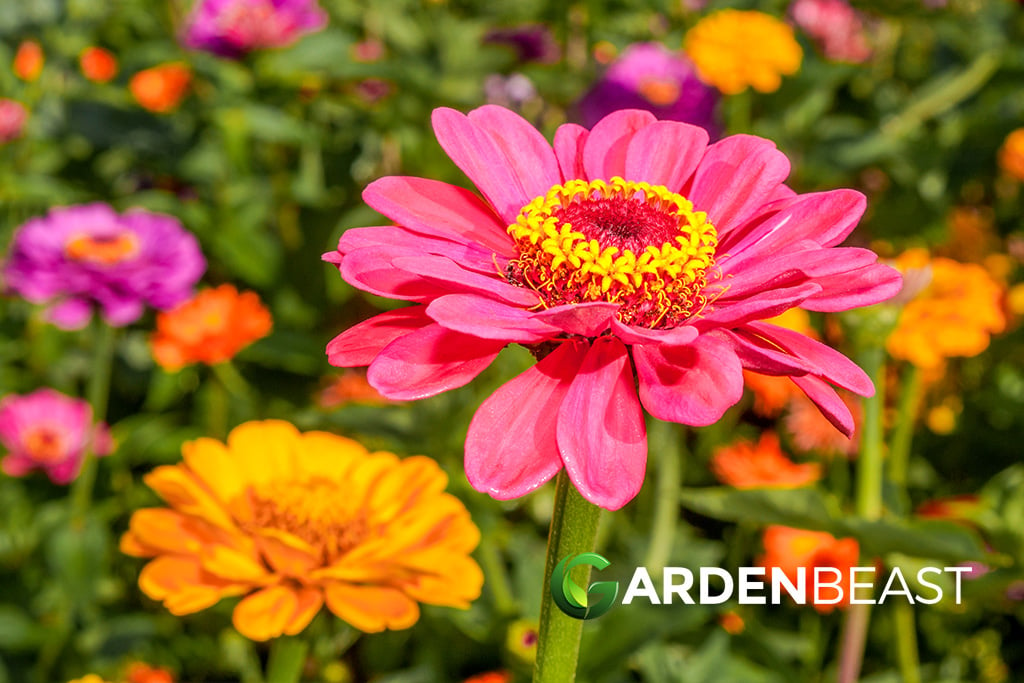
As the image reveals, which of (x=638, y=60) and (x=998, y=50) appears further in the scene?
(x=998, y=50)

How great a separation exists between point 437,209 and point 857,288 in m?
0.24

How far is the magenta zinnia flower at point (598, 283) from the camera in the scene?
1.62ft

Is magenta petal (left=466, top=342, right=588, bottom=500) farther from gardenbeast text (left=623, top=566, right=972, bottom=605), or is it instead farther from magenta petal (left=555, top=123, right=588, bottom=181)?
gardenbeast text (left=623, top=566, right=972, bottom=605)

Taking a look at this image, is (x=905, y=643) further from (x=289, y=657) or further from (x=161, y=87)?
(x=161, y=87)

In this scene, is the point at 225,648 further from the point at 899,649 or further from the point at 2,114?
the point at 2,114

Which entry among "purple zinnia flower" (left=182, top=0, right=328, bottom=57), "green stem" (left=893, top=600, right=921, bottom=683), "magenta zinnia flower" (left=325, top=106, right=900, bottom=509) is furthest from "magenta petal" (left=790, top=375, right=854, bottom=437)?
"purple zinnia flower" (left=182, top=0, right=328, bottom=57)

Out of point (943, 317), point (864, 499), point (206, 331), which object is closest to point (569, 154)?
point (864, 499)

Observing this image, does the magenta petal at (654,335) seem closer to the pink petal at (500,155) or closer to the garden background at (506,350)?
the pink petal at (500,155)

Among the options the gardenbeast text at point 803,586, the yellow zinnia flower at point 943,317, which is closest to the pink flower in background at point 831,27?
the yellow zinnia flower at point 943,317

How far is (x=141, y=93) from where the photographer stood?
6.75ft

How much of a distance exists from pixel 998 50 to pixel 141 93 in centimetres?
165

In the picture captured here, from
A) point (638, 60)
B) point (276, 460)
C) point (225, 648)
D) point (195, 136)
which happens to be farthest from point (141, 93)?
point (276, 460)

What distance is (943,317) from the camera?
47.2 inches

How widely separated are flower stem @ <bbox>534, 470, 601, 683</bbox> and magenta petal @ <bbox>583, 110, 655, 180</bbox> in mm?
210
